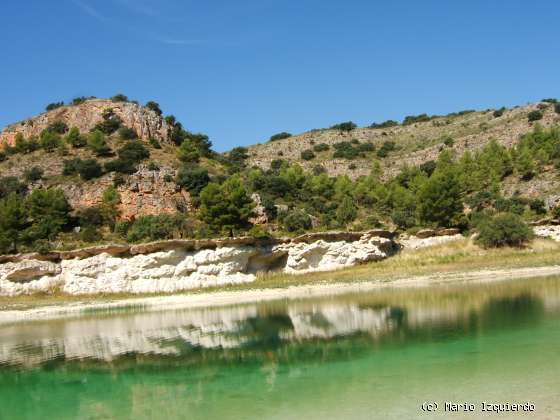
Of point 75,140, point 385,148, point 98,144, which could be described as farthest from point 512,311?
point 385,148

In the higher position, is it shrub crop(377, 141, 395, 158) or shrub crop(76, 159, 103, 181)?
shrub crop(377, 141, 395, 158)

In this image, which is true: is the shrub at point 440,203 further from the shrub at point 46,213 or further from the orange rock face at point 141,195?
the shrub at point 46,213

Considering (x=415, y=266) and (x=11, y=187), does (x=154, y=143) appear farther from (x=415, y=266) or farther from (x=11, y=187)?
(x=415, y=266)

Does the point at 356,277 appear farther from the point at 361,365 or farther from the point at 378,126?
the point at 378,126

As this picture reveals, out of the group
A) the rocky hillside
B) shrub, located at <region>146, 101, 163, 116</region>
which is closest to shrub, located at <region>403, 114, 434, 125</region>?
the rocky hillside

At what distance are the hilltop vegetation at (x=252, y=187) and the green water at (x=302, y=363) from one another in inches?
812

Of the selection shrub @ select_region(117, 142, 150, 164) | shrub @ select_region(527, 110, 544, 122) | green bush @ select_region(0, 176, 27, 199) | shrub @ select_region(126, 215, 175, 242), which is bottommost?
shrub @ select_region(126, 215, 175, 242)

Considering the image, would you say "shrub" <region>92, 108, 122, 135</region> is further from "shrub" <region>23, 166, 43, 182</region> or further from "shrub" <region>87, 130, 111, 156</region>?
"shrub" <region>23, 166, 43, 182</region>

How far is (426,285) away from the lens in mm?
32625

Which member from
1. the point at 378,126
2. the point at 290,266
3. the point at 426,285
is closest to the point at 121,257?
the point at 290,266

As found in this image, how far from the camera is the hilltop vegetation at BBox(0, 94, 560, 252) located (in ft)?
157

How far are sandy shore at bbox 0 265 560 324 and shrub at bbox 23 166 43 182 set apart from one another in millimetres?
34771

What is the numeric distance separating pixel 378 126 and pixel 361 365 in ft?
429

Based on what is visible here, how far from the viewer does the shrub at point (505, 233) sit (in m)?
43.3
